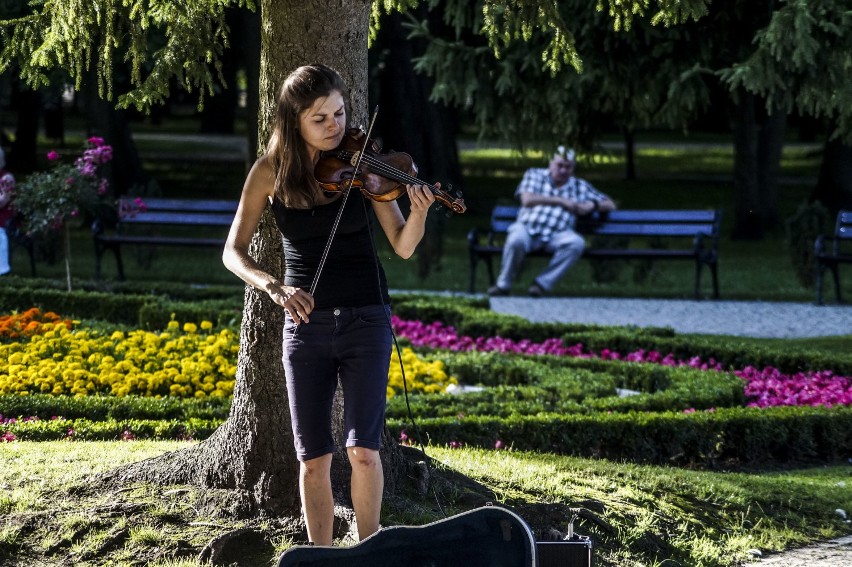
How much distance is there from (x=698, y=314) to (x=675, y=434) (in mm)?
5374

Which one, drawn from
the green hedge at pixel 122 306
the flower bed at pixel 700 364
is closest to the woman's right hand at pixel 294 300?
the flower bed at pixel 700 364

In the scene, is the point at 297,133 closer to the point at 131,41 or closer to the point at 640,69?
the point at 131,41

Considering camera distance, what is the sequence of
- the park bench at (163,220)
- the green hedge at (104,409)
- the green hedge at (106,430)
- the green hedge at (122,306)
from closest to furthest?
the green hedge at (106,430) < the green hedge at (104,409) < the green hedge at (122,306) < the park bench at (163,220)

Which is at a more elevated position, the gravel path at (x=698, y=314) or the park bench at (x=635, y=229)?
the park bench at (x=635, y=229)

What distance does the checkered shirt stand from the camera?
1332 centimetres

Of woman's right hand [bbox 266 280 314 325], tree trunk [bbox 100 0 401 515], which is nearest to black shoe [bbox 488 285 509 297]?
tree trunk [bbox 100 0 401 515]

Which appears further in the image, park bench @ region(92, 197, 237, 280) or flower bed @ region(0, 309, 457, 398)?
park bench @ region(92, 197, 237, 280)

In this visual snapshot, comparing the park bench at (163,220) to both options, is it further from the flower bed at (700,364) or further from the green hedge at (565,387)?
the green hedge at (565,387)

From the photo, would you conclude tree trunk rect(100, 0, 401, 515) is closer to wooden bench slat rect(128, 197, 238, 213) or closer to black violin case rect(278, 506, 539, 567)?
black violin case rect(278, 506, 539, 567)

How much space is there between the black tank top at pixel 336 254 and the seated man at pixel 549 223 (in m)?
9.26

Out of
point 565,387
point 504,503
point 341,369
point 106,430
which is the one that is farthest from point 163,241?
point 341,369

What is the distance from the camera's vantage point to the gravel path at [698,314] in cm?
1128

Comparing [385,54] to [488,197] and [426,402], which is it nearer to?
[488,197]

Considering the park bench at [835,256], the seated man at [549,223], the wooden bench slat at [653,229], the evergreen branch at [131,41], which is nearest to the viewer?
the evergreen branch at [131,41]
